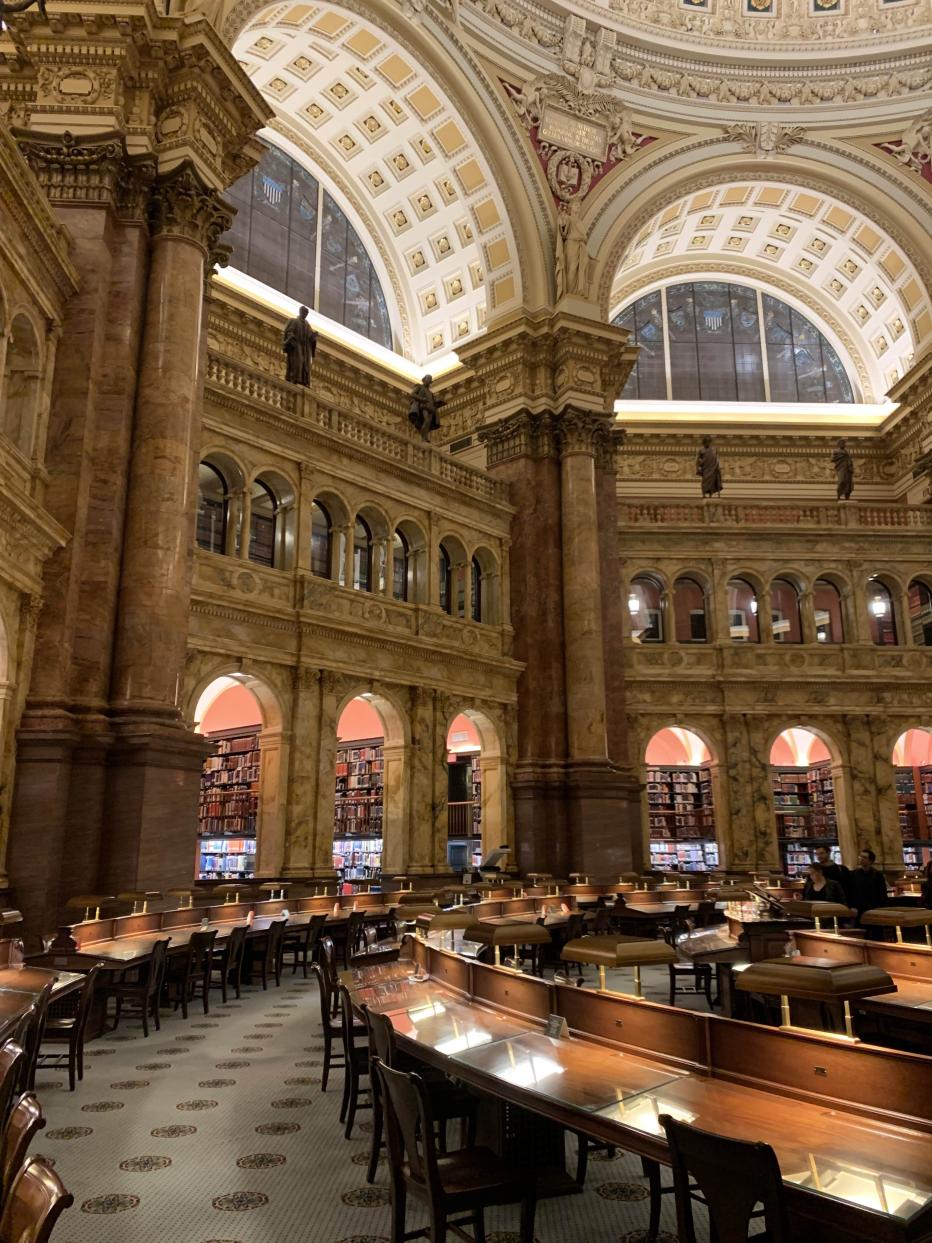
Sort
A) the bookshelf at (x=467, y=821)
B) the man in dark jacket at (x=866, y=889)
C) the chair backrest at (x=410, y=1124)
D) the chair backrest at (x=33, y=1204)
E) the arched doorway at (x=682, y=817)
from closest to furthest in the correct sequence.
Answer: the chair backrest at (x=33, y=1204)
the chair backrest at (x=410, y=1124)
the man in dark jacket at (x=866, y=889)
the bookshelf at (x=467, y=821)
the arched doorway at (x=682, y=817)

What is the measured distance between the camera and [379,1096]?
15.1ft

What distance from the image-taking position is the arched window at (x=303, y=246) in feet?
71.3

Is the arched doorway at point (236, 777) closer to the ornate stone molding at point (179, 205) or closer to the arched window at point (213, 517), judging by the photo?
the arched window at point (213, 517)

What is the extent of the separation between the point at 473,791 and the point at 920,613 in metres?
12.6

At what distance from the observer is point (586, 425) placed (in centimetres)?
2094

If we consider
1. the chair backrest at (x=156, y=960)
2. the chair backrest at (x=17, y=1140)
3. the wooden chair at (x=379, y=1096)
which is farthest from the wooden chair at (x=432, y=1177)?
the chair backrest at (x=156, y=960)

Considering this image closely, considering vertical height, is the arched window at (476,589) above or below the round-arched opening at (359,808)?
above

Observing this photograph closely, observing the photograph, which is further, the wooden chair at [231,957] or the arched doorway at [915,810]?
the arched doorway at [915,810]

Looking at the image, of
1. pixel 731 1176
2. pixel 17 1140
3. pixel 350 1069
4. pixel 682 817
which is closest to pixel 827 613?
pixel 682 817

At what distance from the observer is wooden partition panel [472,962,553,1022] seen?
502 cm

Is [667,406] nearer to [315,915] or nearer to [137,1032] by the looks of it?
[315,915]

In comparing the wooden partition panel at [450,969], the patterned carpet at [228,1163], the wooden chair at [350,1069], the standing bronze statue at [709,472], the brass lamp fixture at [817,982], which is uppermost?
the standing bronze statue at [709,472]

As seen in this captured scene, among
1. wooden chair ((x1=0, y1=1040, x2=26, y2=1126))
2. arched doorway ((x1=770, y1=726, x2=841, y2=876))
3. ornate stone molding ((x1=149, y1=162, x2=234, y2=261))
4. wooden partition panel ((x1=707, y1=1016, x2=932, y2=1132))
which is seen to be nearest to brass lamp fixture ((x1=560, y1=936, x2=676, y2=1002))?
wooden partition panel ((x1=707, y1=1016, x2=932, y2=1132))

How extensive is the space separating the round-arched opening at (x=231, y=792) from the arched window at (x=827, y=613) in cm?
1422
